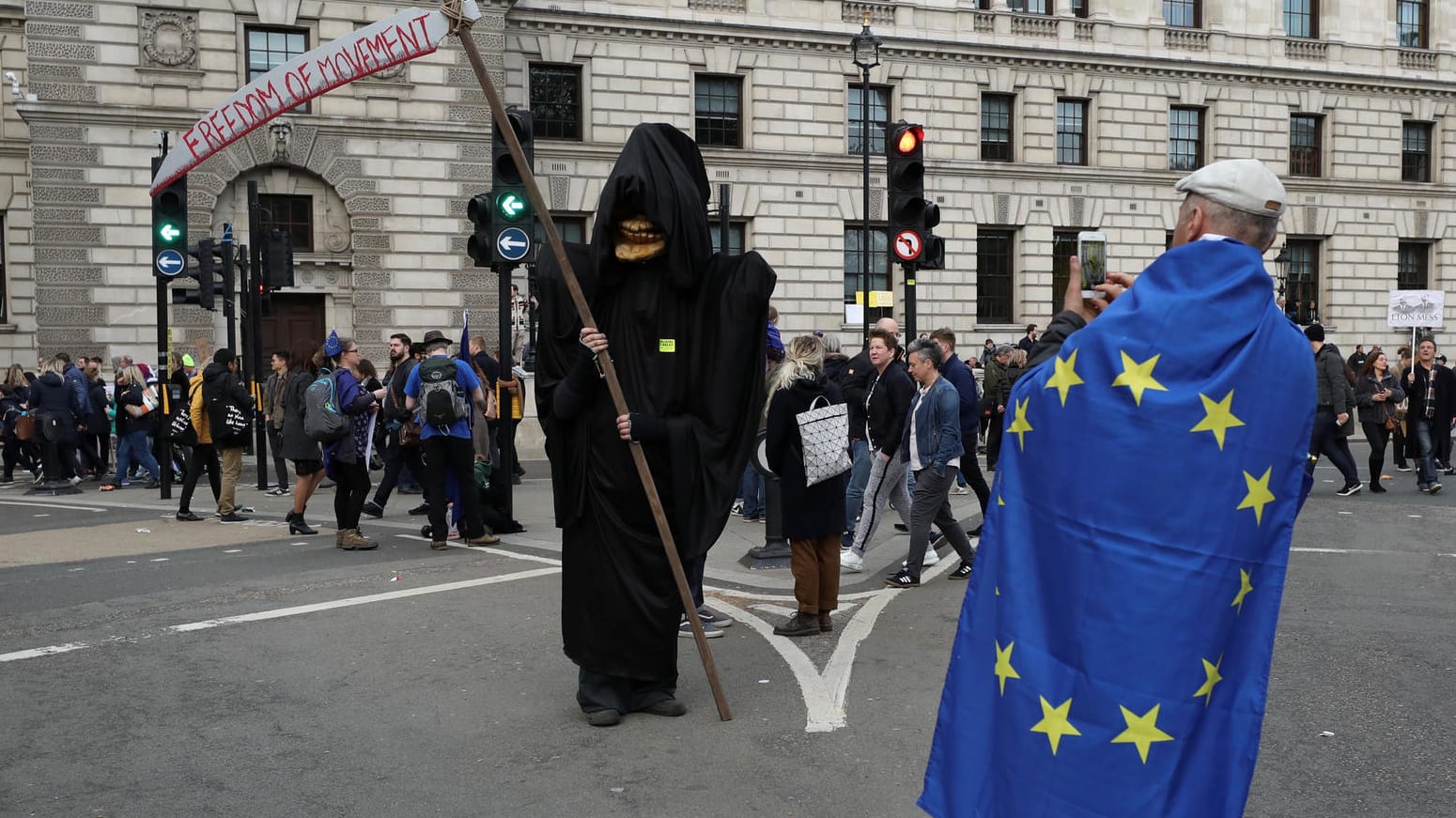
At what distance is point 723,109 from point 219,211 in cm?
1237

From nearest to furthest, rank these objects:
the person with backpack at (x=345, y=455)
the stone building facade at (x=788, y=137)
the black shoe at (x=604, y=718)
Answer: the black shoe at (x=604, y=718), the person with backpack at (x=345, y=455), the stone building facade at (x=788, y=137)

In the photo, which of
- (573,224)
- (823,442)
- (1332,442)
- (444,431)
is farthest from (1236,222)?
(573,224)

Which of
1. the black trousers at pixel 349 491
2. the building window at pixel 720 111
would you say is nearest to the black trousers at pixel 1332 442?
the black trousers at pixel 349 491

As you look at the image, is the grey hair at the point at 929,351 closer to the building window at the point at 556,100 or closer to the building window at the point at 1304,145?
the building window at the point at 556,100

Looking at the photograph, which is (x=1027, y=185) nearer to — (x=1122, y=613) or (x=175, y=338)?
(x=175, y=338)

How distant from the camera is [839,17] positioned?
3231 centimetres

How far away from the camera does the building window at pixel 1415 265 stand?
3900 centimetres

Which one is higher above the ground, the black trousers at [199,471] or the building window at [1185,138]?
the building window at [1185,138]

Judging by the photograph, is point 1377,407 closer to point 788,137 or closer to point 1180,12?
point 788,137

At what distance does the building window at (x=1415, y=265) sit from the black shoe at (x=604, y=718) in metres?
39.6

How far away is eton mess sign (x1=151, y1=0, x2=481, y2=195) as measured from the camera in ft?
26.9

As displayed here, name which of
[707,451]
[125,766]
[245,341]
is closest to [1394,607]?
[707,451]

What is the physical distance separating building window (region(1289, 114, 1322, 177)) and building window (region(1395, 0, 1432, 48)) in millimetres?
4224

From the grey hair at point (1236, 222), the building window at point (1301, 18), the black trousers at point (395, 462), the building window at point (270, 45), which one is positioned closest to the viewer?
the grey hair at point (1236, 222)
